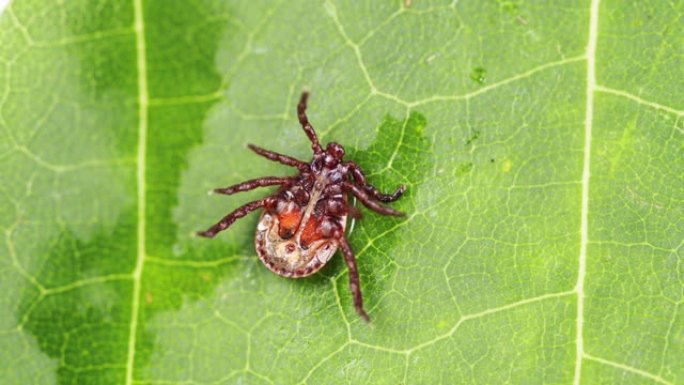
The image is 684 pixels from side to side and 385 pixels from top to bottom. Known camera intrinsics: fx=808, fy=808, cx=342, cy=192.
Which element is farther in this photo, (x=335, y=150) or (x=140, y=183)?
(x=140, y=183)

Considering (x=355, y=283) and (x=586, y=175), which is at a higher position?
(x=586, y=175)

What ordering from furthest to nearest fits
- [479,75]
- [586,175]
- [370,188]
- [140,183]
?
1. [140,183]
2. [370,188]
3. [479,75]
4. [586,175]

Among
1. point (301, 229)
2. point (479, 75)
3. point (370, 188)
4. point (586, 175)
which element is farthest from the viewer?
point (301, 229)

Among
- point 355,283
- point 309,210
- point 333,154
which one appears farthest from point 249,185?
point 355,283

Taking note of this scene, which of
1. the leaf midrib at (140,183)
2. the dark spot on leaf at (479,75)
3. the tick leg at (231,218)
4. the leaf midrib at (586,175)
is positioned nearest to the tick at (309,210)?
the tick leg at (231,218)

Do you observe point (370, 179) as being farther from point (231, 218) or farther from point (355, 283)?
point (231, 218)

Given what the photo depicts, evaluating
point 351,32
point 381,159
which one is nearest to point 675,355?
point 381,159

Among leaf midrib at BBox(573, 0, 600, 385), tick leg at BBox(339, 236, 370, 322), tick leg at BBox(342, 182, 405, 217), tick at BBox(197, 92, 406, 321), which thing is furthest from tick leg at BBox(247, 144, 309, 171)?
leaf midrib at BBox(573, 0, 600, 385)
